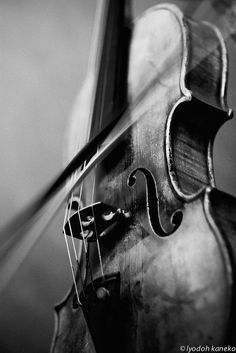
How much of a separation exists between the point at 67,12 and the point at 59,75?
32cm

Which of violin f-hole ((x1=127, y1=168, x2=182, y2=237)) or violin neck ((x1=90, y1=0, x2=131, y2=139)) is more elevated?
violin neck ((x1=90, y1=0, x2=131, y2=139))

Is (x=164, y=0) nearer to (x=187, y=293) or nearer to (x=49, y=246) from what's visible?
(x=49, y=246)

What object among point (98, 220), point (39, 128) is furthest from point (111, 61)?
point (39, 128)

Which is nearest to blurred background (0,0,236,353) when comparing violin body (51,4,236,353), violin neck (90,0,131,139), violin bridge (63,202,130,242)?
violin neck (90,0,131,139)

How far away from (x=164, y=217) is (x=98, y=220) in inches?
6.9

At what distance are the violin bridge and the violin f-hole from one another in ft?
0.24

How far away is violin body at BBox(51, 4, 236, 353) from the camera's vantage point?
501 mm

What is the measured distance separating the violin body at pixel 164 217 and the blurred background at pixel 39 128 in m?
0.67

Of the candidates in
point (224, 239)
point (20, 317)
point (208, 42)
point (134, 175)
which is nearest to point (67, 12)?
point (208, 42)

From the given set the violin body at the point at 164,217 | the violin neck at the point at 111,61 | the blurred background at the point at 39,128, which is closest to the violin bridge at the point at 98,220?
the violin body at the point at 164,217

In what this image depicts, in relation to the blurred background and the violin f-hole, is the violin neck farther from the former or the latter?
the blurred background

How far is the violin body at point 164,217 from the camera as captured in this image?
0.50 metres

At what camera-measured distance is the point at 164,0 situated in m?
1.61

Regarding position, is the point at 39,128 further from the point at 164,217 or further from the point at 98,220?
the point at 164,217
